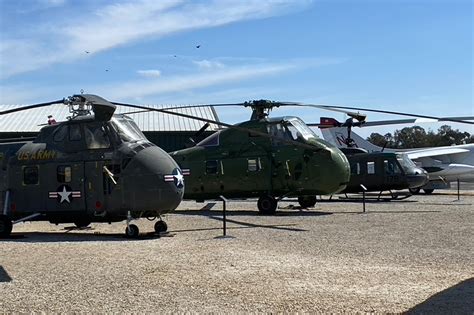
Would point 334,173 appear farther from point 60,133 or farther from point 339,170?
point 60,133

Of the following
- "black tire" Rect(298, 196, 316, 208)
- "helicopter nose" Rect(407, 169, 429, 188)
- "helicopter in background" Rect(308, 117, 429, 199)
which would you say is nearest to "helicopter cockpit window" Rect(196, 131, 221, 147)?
"black tire" Rect(298, 196, 316, 208)

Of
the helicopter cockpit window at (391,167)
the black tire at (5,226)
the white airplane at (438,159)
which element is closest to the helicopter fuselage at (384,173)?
the helicopter cockpit window at (391,167)

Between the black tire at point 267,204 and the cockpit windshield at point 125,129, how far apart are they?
6652 mm

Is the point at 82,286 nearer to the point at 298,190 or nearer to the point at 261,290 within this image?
the point at 261,290

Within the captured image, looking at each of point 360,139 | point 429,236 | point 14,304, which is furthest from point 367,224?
point 360,139

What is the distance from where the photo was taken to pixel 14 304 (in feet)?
22.2

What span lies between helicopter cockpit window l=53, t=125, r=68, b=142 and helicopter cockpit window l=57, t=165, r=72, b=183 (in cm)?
70

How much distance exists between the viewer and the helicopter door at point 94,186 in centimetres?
1366

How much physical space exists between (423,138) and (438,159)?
54016mm

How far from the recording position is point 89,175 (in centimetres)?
1377

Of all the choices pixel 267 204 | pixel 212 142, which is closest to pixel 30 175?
pixel 212 142

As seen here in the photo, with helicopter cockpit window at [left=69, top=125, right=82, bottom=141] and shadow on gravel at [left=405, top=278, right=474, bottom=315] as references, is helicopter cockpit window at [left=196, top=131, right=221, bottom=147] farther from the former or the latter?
shadow on gravel at [left=405, top=278, right=474, bottom=315]

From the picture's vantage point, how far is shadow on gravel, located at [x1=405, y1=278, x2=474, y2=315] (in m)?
6.21

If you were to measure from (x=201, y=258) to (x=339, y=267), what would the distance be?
2.30m
